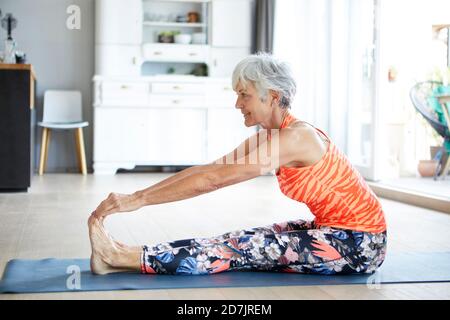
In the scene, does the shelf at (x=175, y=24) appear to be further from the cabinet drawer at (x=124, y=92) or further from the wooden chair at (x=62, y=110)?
the wooden chair at (x=62, y=110)

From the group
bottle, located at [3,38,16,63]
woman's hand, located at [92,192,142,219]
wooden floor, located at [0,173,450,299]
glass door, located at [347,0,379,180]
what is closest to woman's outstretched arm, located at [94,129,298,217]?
woman's hand, located at [92,192,142,219]

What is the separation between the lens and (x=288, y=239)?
2.49m

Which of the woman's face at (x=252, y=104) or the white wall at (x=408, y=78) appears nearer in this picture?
the woman's face at (x=252, y=104)

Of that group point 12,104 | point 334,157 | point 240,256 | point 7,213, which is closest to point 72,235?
point 7,213

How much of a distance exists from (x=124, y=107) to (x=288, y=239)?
5.25m

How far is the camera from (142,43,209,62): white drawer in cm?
780

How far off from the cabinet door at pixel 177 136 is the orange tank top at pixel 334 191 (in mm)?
5172

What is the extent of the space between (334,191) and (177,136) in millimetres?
5268

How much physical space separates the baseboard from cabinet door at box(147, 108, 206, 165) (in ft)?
7.81

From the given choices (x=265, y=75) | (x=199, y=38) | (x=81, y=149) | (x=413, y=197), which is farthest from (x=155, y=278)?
(x=199, y=38)

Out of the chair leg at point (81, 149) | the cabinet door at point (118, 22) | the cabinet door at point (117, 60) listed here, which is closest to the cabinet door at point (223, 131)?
the cabinet door at point (117, 60)

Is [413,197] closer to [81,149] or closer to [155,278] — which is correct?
[155,278]

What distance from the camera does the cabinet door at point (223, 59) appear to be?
7953 mm

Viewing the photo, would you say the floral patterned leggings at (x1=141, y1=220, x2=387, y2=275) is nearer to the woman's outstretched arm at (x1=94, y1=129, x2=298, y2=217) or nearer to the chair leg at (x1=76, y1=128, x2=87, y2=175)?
the woman's outstretched arm at (x1=94, y1=129, x2=298, y2=217)
